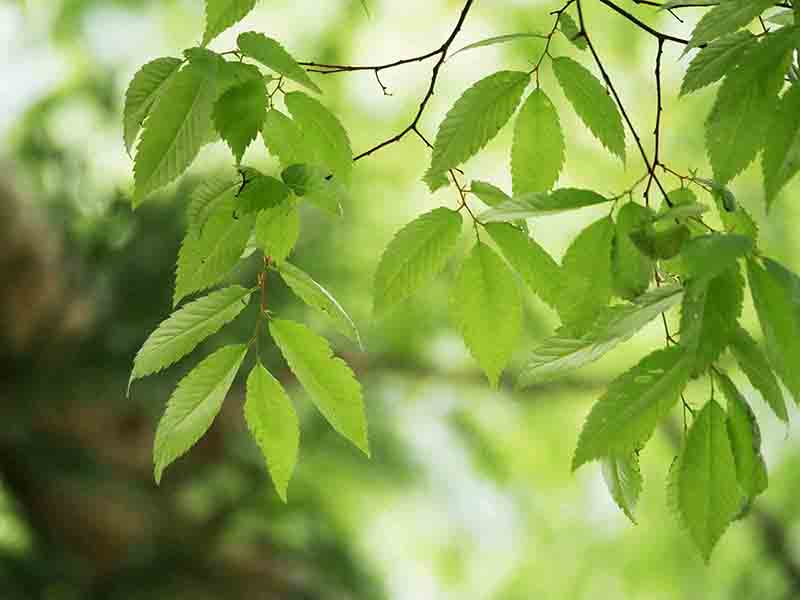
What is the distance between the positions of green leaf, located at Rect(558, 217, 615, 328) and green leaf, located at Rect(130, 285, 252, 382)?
6.8 inches

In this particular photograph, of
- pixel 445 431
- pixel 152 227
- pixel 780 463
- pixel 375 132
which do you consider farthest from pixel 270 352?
pixel 780 463

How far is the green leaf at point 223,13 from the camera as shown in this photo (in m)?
0.55

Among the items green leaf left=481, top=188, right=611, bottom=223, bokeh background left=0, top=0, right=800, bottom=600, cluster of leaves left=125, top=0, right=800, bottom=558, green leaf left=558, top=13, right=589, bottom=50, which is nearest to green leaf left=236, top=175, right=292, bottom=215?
cluster of leaves left=125, top=0, right=800, bottom=558

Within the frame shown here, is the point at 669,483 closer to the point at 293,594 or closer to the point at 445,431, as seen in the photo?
the point at 293,594

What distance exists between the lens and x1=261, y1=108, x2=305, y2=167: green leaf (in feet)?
1.94

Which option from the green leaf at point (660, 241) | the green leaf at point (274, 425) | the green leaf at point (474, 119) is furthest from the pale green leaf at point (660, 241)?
the green leaf at point (274, 425)

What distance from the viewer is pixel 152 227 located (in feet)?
7.57

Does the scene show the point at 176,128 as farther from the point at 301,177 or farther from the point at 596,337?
the point at 596,337

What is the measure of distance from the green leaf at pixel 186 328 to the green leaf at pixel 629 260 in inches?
7.8

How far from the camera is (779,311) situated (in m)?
0.49

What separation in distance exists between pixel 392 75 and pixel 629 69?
67 centimetres

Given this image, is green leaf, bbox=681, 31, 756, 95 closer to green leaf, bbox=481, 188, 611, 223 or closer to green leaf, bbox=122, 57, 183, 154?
green leaf, bbox=481, 188, 611, 223

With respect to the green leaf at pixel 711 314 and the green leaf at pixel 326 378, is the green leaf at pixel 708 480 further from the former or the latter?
the green leaf at pixel 326 378

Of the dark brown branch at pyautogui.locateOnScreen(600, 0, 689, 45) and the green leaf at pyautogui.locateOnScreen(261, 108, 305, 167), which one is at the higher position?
the dark brown branch at pyautogui.locateOnScreen(600, 0, 689, 45)
